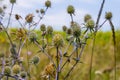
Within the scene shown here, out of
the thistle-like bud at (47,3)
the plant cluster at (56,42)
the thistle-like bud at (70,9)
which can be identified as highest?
the thistle-like bud at (47,3)

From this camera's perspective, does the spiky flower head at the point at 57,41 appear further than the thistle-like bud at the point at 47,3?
No

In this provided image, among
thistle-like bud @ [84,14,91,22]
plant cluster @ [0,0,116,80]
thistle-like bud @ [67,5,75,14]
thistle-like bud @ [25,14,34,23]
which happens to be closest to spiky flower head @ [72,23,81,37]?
plant cluster @ [0,0,116,80]

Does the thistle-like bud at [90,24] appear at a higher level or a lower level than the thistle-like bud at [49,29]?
higher

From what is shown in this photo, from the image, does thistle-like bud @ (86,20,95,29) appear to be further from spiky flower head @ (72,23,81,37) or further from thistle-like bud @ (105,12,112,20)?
thistle-like bud @ (105,12,112,20)

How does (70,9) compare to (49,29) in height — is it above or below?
above

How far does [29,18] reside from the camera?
304 centimetres

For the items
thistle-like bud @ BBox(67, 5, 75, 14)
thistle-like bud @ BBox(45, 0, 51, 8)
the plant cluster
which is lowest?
the plant cluster

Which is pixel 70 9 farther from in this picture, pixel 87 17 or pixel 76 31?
pixel 76 31

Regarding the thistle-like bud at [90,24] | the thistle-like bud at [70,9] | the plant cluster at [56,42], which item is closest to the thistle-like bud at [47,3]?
the plant cluster at [56,42]

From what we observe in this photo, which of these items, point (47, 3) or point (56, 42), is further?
point (47, 3)

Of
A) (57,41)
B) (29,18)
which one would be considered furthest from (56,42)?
(29,18)

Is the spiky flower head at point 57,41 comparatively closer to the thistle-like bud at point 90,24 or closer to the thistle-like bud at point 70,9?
the thistle-like bud at point 90,24

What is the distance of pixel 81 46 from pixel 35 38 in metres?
0.37

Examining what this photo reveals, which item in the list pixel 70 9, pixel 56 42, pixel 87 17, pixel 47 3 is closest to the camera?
pixel 56 42
